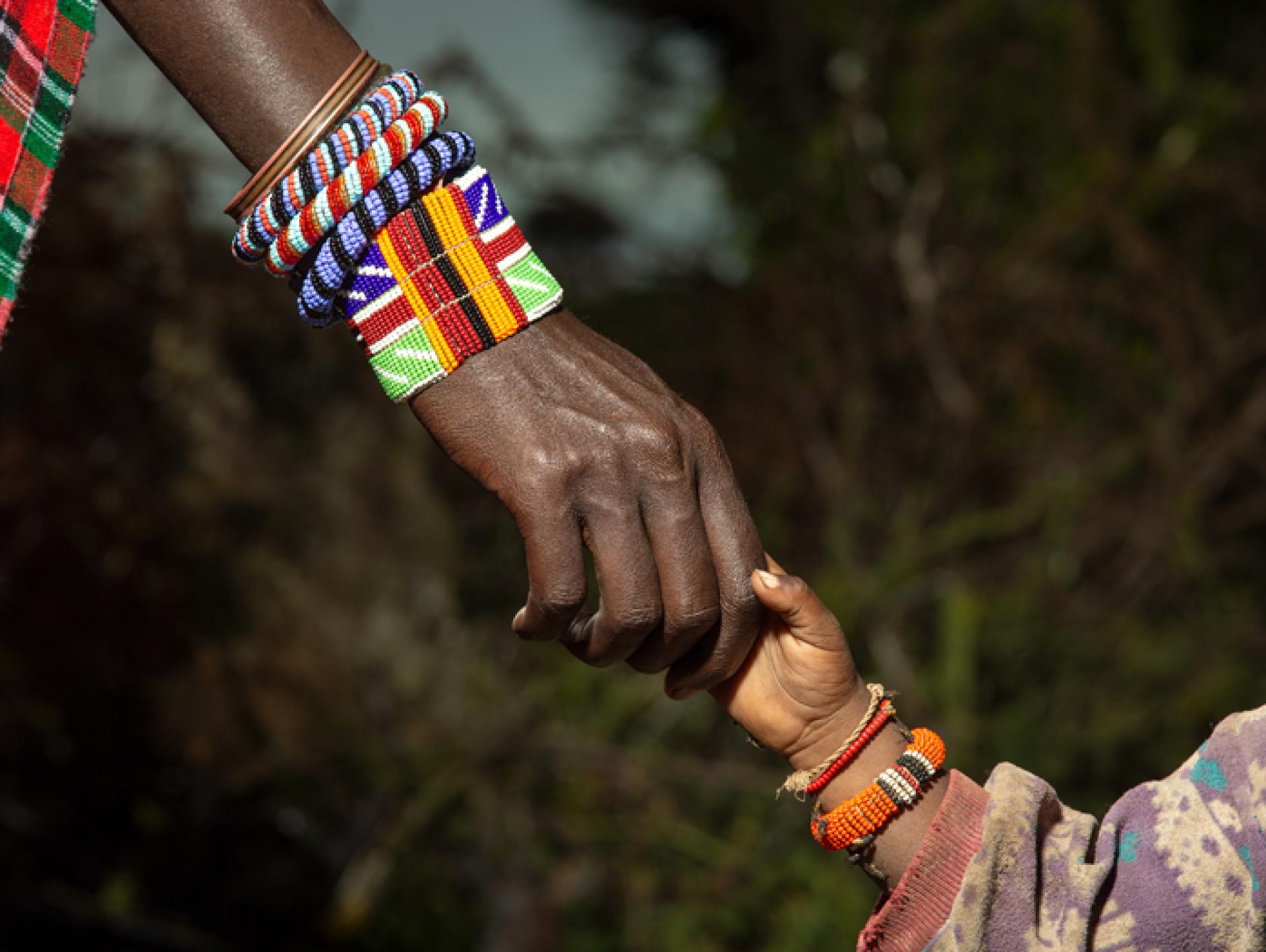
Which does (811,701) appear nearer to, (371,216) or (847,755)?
(847,755)

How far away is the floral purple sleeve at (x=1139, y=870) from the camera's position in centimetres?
110

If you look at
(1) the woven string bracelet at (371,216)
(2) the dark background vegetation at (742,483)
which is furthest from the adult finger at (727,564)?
(2) the dark background vegetation at (742,483)

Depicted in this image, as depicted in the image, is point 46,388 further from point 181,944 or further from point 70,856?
point 181,944

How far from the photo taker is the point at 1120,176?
15.8ft

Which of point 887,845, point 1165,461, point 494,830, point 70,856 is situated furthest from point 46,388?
point 1165,461

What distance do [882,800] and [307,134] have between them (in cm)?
93

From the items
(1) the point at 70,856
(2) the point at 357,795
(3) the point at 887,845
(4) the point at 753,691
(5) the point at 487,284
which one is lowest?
(2) the point at 357,795

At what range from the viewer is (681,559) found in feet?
3.76

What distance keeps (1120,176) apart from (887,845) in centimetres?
438

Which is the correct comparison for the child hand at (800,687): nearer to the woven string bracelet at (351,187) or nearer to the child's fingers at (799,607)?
the child's fingers at (799,607)

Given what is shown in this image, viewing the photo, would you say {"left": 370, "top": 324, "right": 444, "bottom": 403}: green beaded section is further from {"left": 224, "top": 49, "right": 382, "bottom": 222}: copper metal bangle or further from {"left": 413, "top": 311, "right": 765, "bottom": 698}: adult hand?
{"left": 224, "top": 49, "right": 382, "bottom": 222}: copper metal bangle

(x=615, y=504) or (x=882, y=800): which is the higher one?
(x=615, y=504)

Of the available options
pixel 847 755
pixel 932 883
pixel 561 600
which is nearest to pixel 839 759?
pixel 847 755

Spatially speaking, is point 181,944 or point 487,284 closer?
point 487,284
